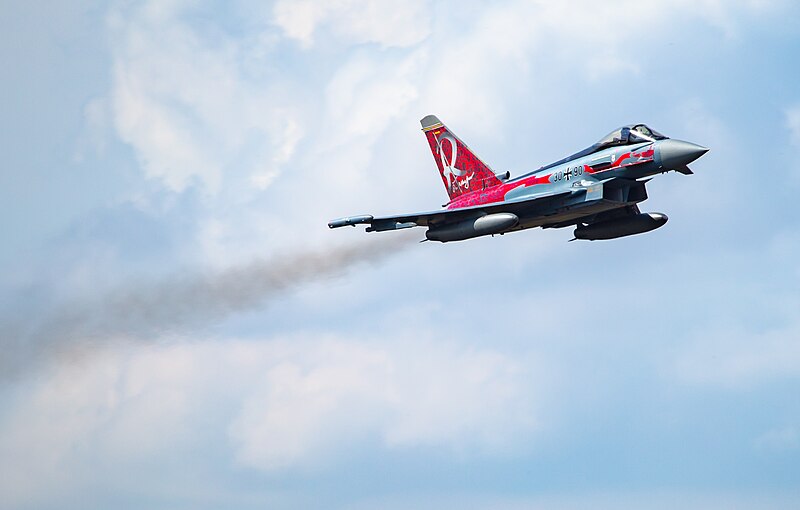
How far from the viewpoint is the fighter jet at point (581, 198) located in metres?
46.8

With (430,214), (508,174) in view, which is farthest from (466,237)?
(508,174)

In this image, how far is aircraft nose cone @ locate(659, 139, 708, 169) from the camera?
46000 millimetres

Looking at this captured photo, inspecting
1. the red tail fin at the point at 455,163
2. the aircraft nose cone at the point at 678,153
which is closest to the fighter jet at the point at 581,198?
the aircraft nose cone at the point at 678,153

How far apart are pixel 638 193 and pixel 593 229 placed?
281cm

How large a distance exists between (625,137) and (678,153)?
7.26ft

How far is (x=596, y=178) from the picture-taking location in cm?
4750

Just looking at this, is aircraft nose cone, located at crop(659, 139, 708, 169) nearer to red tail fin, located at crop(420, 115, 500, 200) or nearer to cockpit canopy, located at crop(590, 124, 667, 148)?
cockpit canopy, located at crop(590, 124, 667, 148)

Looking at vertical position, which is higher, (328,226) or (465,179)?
(465,179)

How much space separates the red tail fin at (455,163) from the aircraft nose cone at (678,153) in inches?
289

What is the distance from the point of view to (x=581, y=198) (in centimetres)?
4759

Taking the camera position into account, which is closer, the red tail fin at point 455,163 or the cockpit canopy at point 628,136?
the cockpit canopy at point 628,136

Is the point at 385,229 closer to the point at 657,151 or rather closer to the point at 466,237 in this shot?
the point at 466,237

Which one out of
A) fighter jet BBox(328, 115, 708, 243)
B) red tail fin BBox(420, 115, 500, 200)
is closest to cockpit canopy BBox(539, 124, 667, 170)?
fighter jet BBox(328, 115, 708, 243)

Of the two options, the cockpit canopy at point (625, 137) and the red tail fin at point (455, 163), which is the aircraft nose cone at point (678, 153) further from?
the red tail fin at point (455, 163)
